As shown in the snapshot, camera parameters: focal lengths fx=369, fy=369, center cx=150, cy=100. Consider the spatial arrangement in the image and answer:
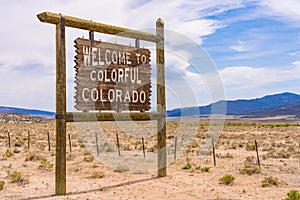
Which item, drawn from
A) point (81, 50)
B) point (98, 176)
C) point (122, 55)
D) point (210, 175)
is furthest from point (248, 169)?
point (81, 50)

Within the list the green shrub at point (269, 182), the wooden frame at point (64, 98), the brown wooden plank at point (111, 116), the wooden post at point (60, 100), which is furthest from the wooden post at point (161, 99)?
the wooden post at point (60, 100)

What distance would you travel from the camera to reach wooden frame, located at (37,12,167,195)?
28.9ft

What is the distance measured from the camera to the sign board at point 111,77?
371 inches

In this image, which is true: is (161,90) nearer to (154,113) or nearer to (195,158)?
(154,113)

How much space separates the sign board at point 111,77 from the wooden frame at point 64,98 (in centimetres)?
28

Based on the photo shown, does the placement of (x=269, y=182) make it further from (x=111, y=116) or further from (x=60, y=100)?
(x=60, y=100)

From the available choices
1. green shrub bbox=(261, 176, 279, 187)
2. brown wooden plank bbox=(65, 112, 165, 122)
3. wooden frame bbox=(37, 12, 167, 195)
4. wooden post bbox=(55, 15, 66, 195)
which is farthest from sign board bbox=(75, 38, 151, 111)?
green shrub bbox=(261, 176, 279, 187)

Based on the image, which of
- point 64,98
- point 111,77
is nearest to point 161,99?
point 111,77

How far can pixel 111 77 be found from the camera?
33.7ft

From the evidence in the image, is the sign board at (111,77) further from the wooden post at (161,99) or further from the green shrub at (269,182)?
the green shrub at (269,182)

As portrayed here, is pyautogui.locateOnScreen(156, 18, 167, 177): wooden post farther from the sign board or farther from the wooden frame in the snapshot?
the sign board

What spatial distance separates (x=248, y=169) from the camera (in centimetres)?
1240

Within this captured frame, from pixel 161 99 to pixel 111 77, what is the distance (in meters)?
2.10

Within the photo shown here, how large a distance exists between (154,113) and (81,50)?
10.7 feet
